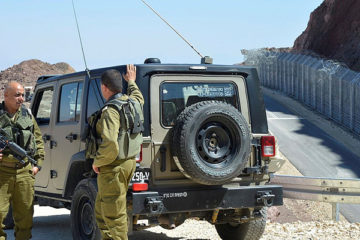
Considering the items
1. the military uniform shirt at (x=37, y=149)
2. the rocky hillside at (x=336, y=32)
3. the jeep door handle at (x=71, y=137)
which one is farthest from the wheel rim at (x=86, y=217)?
the rocky hillside at (x=336, y=32)

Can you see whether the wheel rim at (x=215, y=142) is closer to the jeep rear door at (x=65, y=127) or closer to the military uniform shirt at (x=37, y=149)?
the jeep rear door at (x=65, y=127)

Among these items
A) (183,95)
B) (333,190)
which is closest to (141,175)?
(183,95)

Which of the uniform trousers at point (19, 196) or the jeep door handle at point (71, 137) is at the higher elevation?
the jeep door handle at point (71, 137)

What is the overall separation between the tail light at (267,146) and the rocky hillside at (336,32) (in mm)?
37358

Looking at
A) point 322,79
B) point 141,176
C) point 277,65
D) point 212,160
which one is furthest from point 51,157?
point 277,65

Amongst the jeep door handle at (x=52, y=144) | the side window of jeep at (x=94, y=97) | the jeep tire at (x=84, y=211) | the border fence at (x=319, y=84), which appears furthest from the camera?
the border fence at (x=319, y=84)

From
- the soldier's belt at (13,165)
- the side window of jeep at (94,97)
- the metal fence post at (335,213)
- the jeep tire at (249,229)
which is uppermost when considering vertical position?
the side window of jeep at (94,97)

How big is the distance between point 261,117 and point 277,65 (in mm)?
31001

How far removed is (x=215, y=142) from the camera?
A: 6.54 meters

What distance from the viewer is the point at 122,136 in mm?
5602

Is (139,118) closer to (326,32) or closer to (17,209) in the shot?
(17,209)

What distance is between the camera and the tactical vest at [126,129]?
5570 millimetres

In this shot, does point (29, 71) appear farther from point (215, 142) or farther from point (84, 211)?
point (215, 142)

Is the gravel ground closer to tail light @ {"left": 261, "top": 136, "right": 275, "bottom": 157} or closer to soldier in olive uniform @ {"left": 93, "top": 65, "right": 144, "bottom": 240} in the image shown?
tail light @ {"left": 261, "top": 136, "right": 275, "bottom": 157}
